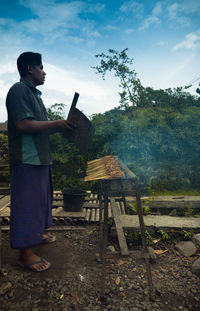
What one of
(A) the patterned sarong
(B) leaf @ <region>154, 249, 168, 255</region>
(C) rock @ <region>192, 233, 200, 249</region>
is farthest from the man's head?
(C) rock @ <region>192, 233, 200, 249</region>


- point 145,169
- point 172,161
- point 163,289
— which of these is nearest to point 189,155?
point 172,161

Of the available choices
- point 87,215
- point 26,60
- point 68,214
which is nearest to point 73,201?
point 68,214

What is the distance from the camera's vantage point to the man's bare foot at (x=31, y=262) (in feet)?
8.09

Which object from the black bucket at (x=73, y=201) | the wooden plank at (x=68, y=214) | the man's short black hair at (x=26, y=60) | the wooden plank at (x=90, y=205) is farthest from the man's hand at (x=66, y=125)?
the wooden plank at (x=90, y=205)

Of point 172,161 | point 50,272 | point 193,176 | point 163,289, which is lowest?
point 163,289

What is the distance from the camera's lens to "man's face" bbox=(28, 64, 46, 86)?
254cm

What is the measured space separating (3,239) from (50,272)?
4.78 feet

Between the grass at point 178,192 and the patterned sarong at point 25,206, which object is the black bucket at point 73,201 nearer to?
the patterned sarong at point 25,206

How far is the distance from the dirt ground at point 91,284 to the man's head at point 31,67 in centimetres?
240

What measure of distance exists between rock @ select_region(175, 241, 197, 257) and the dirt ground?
8cm

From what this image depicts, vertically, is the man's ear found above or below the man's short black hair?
below

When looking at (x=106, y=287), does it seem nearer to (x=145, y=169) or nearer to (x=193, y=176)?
(x=145, y=169)

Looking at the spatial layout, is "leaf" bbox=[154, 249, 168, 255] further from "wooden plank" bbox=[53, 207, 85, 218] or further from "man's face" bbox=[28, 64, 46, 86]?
"man's face" bbox=[28, 64, 46, 86]

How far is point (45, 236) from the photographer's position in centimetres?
327
